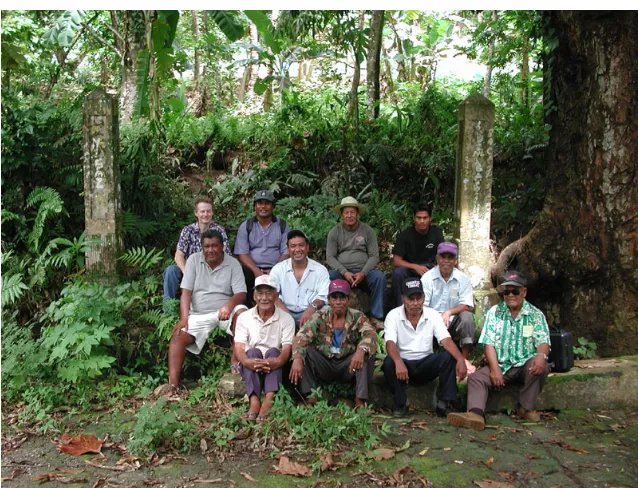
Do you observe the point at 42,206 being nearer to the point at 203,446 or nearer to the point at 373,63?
the point at 203,446

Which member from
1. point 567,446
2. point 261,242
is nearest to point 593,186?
point 567,446

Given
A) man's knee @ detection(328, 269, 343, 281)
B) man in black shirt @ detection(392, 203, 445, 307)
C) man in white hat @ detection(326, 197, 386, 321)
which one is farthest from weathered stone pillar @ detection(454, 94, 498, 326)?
man's knee @ detection(328, 269, 343, 281)

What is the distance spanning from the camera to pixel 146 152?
28.4ft

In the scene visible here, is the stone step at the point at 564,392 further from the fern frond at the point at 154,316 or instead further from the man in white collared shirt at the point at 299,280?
the fern frond at the point at 154,316

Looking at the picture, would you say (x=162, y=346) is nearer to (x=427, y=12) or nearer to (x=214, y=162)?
(x=214, y=162)

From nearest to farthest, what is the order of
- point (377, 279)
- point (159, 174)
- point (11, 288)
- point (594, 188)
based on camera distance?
1. point (11, 288)
2. point (594, 188)
3. point (377, 279)
4. point (159, 174)

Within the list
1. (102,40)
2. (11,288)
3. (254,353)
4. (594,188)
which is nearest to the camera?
(254,353)

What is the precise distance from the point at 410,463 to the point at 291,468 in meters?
0.82

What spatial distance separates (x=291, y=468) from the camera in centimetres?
425

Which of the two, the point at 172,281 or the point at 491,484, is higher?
the point at 172,281

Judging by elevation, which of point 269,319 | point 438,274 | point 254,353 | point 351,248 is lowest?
point 254,353

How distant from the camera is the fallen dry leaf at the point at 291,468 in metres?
4.20

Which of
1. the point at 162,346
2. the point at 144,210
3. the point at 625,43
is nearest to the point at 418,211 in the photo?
the point at 625,43

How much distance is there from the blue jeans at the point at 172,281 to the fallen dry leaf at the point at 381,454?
300cm
